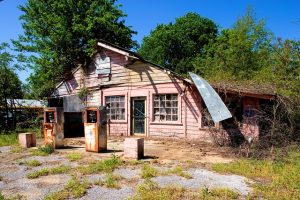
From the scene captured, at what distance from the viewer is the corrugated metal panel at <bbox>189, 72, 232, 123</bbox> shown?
10.2m

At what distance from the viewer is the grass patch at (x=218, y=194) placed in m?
5.55

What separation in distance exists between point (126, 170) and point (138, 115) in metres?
7.39

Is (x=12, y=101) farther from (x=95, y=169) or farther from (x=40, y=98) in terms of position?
(x=95, y=169)

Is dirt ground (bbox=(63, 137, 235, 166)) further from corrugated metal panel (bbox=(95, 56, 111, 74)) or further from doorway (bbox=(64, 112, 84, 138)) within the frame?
corrugated metal panel (bbox=(95, 56, 111, 74))

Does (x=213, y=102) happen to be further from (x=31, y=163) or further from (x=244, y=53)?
(x=244, y=53)

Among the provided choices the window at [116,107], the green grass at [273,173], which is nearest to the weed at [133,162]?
the green grass at [273,173]

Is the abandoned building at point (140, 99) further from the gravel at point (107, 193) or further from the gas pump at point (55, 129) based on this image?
the gravel at point (107, 193)

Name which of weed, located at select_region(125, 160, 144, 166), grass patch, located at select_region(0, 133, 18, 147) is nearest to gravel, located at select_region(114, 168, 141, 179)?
weed, located at select_region(125, 160, 144, 166)

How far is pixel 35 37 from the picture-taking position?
25703 millimetres

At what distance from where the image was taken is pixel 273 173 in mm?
7152

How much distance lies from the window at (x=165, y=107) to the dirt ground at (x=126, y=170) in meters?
1.82

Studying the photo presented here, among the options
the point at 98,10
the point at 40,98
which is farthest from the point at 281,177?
the point at 98,10

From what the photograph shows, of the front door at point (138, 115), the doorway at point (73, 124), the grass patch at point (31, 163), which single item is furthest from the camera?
the doorway at point (73, 124)

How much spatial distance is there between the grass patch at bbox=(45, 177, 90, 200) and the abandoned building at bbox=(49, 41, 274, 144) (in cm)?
692
